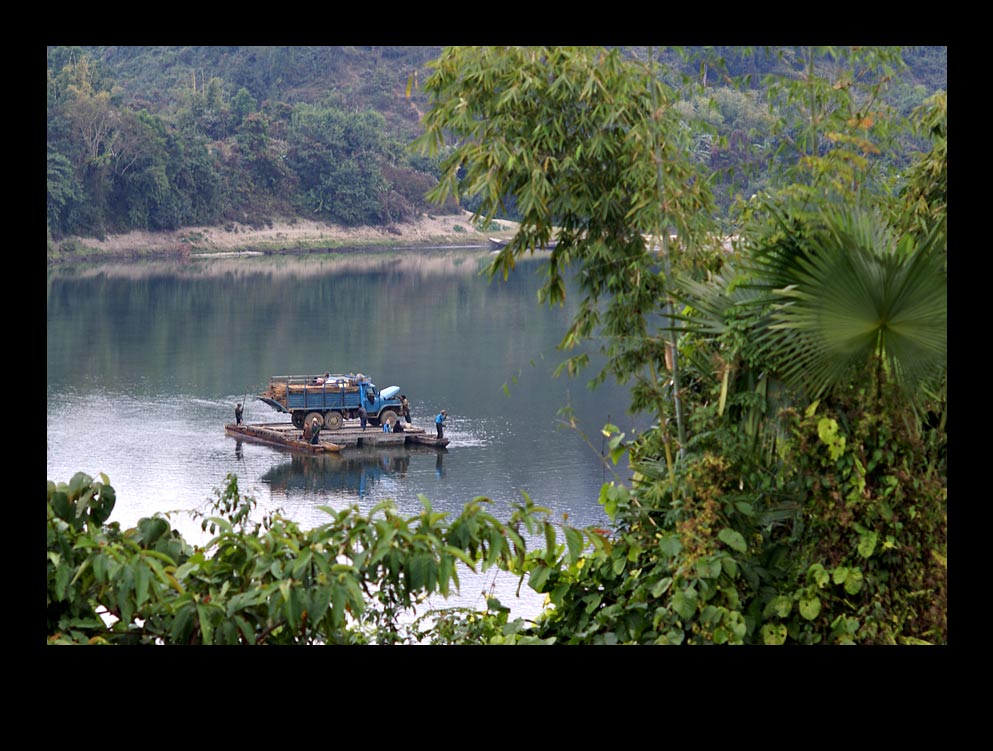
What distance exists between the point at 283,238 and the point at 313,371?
23.3 m

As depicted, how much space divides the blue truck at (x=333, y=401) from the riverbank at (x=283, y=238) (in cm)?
2493

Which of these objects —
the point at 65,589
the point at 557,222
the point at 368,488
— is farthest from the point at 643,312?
the point at 368,488

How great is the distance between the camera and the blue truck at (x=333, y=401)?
18047mm

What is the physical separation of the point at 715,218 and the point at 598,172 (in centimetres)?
48

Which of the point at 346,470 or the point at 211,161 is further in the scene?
the point at 211,161

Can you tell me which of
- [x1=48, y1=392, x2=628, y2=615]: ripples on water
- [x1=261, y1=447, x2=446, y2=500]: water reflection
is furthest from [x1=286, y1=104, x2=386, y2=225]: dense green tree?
[x1=261, y1=447, x2=446, y2=500]: water reflection

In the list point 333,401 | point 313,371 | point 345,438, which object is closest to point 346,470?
point 345,438

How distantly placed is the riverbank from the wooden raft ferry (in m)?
25.3

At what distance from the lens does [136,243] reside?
144ft

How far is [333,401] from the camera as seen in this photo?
59.9 feet

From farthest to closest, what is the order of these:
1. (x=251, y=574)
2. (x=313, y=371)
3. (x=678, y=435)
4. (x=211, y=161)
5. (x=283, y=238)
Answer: (x=283, y=238), (x=211, y=161), (x=313, y=371), (x=678, y=435), (x=251, y=574)

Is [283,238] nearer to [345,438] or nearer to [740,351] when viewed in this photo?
[345,438]

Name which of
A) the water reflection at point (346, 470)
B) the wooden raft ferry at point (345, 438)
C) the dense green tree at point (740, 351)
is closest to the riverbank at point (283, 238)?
the wooden raft ferry at point (345, 438)

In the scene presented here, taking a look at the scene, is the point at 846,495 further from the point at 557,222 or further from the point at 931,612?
the point at 557,222
